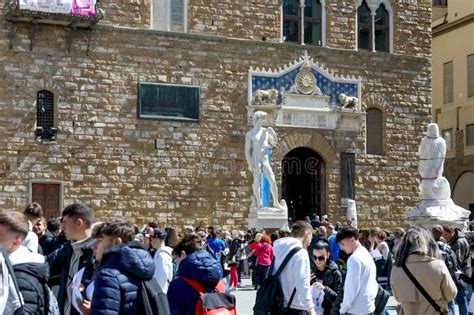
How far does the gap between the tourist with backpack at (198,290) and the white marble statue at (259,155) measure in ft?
53.2

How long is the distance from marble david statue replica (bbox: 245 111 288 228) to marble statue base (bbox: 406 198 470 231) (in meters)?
5.78

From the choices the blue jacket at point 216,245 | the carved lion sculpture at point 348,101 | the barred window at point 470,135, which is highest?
the carved lion sculpture at point 348,101

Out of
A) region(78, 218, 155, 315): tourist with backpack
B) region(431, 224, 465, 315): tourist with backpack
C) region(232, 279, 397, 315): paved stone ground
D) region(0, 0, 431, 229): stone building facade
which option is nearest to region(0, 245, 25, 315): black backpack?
region(78, 218, 155, 315): tourist with backpack

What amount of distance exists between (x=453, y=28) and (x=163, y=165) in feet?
55.1

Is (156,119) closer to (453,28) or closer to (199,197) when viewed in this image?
(199,197)

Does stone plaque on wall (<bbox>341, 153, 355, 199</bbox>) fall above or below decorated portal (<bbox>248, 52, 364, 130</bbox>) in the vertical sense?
below

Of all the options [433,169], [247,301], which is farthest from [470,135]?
[247,301]

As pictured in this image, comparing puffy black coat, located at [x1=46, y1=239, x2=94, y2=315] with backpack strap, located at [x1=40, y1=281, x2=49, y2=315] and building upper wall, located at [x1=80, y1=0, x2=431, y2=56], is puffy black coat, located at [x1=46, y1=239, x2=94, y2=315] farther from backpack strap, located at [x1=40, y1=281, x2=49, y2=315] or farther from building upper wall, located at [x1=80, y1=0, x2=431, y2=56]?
building upper wall, located at [x1=80, y1=0, x2=431, y2=56]

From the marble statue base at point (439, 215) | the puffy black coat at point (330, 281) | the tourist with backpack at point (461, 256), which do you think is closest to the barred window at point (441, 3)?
the marble statue base at point (439, 215)

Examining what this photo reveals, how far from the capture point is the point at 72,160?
23250 millimetres

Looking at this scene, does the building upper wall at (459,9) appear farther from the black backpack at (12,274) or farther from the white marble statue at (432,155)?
the black backpack at (12,274)

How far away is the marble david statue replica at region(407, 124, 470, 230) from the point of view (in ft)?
59.4

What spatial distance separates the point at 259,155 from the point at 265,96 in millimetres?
2618

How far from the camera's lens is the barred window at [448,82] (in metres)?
36.3
